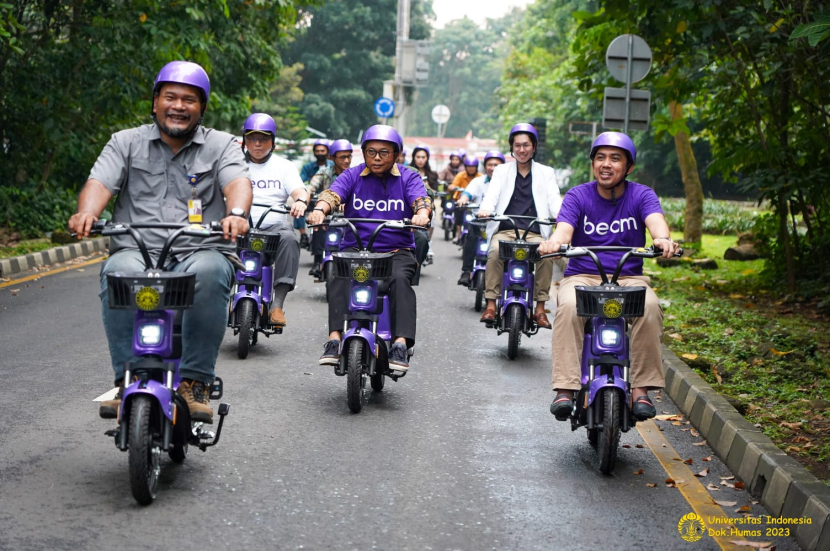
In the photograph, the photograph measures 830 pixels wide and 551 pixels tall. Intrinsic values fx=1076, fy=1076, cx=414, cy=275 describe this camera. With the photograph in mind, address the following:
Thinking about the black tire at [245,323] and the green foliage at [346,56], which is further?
the green foliage at [346,56]

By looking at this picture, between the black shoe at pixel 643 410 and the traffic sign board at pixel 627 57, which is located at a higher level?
the traffic sign board at pixel 627 57

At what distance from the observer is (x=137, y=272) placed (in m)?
4.57

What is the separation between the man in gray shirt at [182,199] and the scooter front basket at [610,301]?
5.86ft

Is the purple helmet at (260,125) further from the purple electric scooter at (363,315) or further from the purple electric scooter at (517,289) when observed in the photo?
the purple electric scooter at (363,315)

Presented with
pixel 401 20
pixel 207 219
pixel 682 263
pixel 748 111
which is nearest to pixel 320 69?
pixel 401 20

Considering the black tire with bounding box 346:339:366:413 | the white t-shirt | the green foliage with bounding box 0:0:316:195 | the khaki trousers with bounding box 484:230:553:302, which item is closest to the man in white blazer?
the khaki trousers with bounding box 484:230:553:302

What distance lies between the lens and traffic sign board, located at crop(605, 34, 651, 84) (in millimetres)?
12086

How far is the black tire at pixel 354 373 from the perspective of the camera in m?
6.56

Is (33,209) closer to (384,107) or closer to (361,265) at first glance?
(384,107)

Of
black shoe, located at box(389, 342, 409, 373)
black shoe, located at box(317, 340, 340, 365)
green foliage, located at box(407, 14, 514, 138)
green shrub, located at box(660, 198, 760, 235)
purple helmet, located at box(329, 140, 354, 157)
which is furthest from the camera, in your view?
green foliage, located at box(407, 14, 514, 138)

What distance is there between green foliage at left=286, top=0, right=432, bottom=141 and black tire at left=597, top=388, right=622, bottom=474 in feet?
149

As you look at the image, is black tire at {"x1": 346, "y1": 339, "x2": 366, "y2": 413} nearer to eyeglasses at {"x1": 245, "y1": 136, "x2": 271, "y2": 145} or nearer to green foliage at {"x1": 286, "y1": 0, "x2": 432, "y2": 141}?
eyeglasses at {"x1": 245, "y1": 136, "x2": 271, "y2": 145}

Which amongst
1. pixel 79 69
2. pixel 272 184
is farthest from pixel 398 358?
pixel 79 69

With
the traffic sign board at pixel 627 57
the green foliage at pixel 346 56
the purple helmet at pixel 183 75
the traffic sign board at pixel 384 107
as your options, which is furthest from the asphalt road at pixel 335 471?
the green foliage at pixel 346 56
